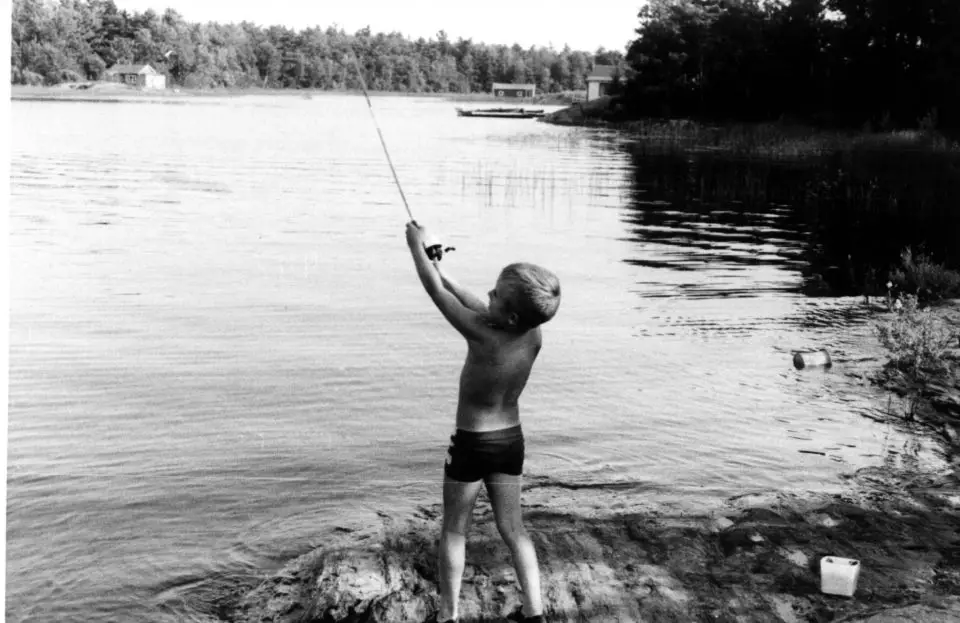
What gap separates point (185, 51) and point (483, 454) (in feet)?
232

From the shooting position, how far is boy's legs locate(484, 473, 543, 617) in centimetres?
470

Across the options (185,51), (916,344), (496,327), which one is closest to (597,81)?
(185,51)

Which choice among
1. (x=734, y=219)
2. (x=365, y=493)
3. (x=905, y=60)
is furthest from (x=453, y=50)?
(x=365, y=493)

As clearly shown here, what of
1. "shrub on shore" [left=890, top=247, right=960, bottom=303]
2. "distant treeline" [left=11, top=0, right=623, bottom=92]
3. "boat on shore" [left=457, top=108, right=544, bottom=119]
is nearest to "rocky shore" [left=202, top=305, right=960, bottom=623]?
"shrub on shore" [left=890, top=247, right=960, bottom=303]

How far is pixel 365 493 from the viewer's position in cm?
782

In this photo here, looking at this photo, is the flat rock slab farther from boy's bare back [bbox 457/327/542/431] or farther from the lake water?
boy's bare back [bbox 457/327/542/431]

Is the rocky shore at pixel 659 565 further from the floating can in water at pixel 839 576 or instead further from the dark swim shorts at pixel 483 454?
the dark swim shorts at pixel 483 454

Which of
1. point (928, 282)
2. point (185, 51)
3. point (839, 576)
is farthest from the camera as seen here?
point (185, 51)

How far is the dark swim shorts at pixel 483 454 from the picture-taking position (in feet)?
15.2

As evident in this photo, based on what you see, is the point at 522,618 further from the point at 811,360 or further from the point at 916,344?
the point at 811,360

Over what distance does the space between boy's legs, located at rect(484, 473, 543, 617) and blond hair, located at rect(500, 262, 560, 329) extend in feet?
2.25

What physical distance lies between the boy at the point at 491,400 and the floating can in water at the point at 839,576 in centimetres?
142

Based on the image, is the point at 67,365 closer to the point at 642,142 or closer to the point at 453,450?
the point at 453,450

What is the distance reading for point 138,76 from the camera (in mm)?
88812
